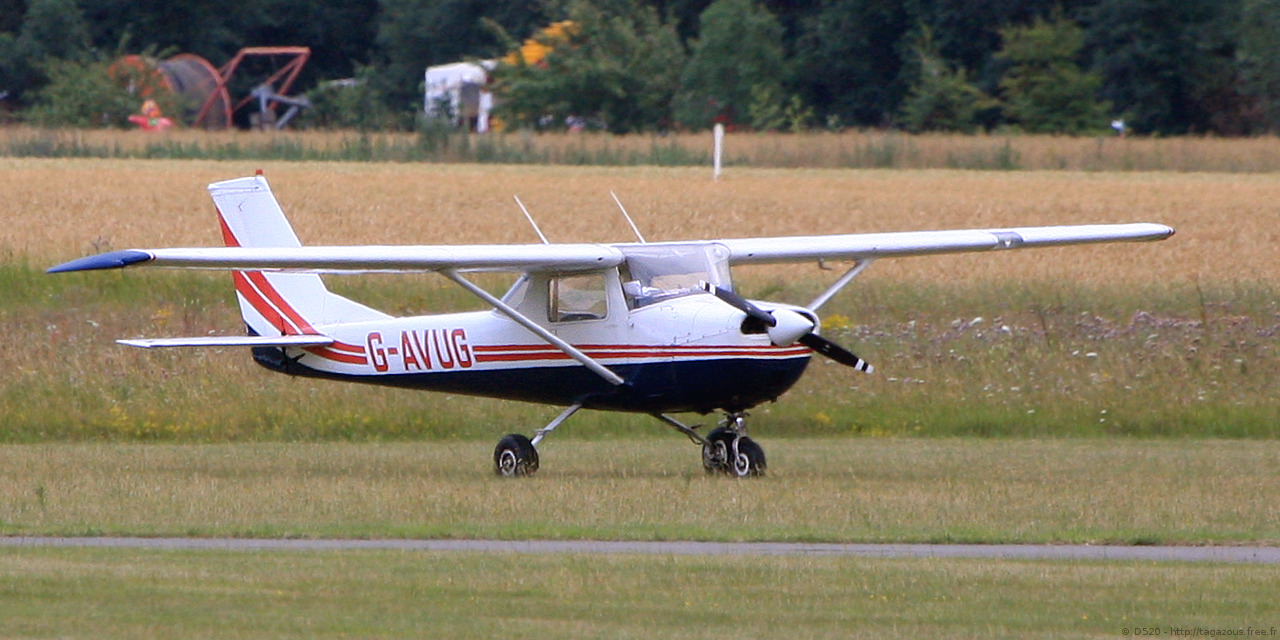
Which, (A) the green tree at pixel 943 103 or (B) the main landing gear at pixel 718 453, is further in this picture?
(A) the green tree at pixel 943 103

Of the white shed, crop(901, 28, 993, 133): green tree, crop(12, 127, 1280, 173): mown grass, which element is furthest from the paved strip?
the white shed

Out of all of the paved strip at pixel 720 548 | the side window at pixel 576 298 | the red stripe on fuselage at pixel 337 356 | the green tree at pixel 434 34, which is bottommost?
the paved strip at pixel 720 548

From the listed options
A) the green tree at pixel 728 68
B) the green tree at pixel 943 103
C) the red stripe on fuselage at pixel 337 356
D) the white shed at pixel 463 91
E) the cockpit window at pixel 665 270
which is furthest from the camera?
the white shed at pixel 463 91

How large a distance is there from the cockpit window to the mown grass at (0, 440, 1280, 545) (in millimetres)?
1493

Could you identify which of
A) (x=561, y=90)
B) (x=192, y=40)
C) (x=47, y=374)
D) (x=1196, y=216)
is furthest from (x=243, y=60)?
(x=47, y=374)

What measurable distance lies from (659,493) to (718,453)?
167cm

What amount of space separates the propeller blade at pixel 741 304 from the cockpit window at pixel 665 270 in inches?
8.1

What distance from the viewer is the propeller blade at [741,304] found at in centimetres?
1319

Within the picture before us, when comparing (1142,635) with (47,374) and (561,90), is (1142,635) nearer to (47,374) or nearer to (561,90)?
(47,374)

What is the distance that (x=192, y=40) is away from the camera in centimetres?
8412

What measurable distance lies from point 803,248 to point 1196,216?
17.7 meters

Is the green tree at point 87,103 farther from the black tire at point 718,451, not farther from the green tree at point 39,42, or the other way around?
the black tire at point 718,451

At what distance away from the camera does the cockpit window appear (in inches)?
555

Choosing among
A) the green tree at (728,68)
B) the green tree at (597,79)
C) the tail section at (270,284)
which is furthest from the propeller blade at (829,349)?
the green tree at (728,68)
